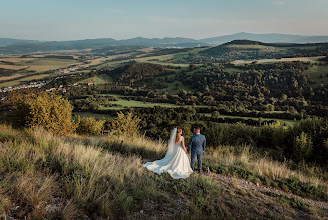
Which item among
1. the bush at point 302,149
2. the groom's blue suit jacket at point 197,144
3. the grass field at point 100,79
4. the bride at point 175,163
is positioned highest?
the groom's blue suit jacket at point 197,144

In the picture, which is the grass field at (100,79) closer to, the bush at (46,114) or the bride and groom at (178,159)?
the bush at (46,114)

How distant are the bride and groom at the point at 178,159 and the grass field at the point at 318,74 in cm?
8590

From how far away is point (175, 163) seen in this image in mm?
6426

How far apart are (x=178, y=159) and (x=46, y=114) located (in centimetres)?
972

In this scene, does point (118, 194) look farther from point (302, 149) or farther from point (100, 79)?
point (100, 79)

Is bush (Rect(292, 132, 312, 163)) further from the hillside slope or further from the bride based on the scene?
the bride

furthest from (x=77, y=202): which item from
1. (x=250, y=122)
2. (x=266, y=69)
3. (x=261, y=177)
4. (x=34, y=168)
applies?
(x=266, y=69)

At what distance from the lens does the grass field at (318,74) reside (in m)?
70.5

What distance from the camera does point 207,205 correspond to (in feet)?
13.5

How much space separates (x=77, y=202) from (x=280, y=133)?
1213 cm

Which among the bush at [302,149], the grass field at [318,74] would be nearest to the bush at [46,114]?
the bush at [302,149]

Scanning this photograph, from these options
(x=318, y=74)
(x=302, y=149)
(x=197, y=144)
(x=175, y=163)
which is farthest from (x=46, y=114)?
(x=318, y=74)

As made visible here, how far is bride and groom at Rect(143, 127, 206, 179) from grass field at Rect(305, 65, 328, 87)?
8590 cm

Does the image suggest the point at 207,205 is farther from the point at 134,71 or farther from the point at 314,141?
the point at 134,71
